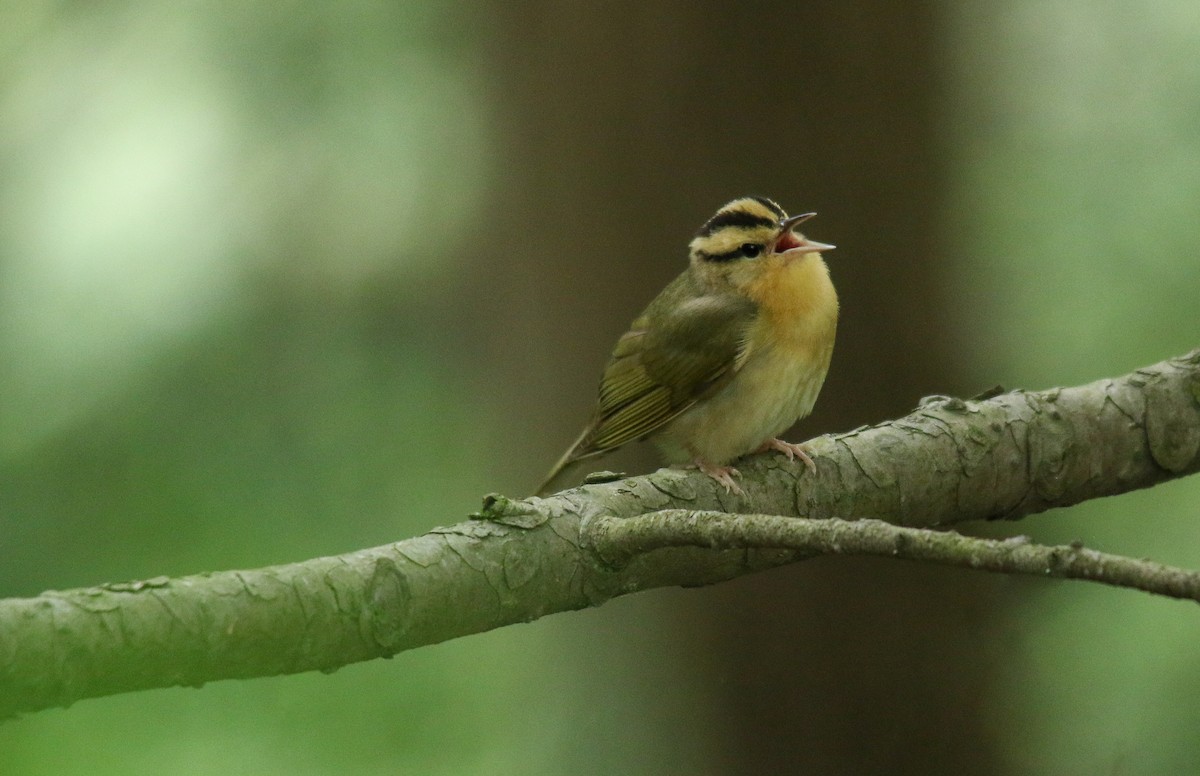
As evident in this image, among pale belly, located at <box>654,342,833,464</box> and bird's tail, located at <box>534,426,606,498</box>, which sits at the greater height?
pale belly, located at <box>654,342,833,464</box>

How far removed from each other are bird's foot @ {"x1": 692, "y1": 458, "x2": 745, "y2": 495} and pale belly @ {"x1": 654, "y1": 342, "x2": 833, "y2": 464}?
1.06 feet

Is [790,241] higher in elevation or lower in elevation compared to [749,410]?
higher

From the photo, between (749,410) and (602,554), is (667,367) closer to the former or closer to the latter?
(749,410)

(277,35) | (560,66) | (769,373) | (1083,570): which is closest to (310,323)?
(277,35)

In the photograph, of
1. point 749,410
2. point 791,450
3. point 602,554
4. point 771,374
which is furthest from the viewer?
point 771,374

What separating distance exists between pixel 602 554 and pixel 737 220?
2.47 meters

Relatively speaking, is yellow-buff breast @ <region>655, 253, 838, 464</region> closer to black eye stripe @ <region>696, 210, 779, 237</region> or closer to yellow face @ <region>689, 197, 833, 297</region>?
yellow face @ <region>689, 197, 833, 297</region>

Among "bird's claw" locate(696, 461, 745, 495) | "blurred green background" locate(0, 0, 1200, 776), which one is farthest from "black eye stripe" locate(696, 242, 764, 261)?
"bird's claw" locate(696, 461, 745, 495)

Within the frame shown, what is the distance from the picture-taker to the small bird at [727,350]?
4570mm

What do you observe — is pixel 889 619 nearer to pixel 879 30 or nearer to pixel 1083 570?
pixel 879 30

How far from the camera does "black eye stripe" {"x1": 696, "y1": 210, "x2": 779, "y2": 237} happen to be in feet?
16.2

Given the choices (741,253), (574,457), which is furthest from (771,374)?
(574,457)

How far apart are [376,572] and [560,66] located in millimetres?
3933

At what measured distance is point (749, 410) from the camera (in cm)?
451
